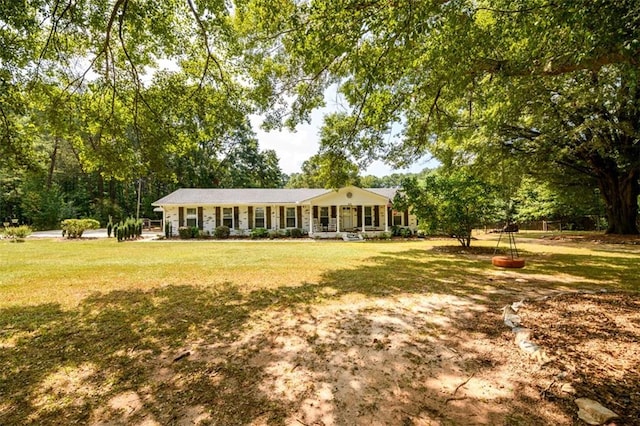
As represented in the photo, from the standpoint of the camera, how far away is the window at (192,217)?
21.9m

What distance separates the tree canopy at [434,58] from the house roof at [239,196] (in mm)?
11427

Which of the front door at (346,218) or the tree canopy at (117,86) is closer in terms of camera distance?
the tree canopy at (117,86)

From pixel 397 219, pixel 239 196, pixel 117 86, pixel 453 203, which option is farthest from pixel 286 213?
pixel 117 86

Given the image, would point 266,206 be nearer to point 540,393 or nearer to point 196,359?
point 196,359

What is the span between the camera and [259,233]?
20953mm

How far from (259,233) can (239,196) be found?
3.87 metres

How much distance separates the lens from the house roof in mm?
21625

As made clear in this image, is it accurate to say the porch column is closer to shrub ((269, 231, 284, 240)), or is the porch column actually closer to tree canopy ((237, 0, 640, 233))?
shrub ((269, 231, 284, 240))

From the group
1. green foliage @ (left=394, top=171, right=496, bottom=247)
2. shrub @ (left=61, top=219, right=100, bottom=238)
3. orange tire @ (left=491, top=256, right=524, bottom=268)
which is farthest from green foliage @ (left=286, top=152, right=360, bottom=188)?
shrub @ (left=61, top=219, right=100, bottom=238)

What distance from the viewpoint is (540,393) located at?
8.43ft

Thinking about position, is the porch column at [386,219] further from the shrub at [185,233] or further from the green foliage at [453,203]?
the shrub at [185,233]

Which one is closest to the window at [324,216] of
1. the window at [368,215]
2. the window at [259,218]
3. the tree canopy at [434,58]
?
the window at [368,215]

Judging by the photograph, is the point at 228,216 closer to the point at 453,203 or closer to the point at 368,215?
the point at 368,215

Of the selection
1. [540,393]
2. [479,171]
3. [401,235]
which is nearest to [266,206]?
[401,235]
